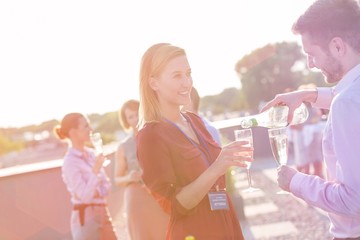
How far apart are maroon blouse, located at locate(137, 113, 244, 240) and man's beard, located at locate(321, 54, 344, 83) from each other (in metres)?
0.75

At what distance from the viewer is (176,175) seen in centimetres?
280

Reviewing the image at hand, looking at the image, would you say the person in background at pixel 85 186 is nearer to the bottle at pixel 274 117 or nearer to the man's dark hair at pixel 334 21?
the bottle at pixel 274 117

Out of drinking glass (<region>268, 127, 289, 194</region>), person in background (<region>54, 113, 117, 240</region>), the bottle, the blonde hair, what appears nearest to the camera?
drinking glass (<region>268, 127, 289, 194</region>)

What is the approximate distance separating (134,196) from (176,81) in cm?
A: 286

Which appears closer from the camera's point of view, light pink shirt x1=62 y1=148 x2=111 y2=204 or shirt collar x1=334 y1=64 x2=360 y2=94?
shirt collar x1=334 y1=64 x2=360 y2=94

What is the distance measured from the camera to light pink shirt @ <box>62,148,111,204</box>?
5.30m

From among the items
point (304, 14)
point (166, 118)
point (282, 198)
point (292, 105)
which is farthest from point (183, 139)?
point (282, 198)

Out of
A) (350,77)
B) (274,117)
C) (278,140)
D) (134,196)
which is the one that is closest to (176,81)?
(278,140)

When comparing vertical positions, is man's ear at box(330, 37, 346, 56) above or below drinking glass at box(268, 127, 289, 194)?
above

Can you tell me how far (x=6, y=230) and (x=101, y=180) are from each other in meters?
3.71

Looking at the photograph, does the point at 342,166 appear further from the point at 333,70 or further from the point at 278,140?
the point at 278,140

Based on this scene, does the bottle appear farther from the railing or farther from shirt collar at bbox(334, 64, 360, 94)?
the railing

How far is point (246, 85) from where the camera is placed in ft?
163

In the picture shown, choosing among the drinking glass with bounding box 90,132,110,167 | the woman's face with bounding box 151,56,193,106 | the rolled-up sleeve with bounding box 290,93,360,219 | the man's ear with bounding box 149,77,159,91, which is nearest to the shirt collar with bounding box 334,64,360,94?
the rolled-up sleeve with bounding box 290,93,360,219
